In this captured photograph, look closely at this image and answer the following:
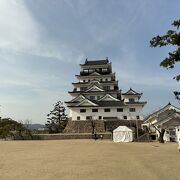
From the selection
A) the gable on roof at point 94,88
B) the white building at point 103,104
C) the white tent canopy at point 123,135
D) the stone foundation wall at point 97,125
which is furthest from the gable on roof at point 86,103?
the white tent canopy at point 123,135

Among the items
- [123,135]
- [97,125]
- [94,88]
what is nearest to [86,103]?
[97,125]

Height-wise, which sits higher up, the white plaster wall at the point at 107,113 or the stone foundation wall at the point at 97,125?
the white plaster wall at the point at 107,113

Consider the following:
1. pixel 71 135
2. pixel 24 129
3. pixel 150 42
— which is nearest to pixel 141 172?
pixel 150 42

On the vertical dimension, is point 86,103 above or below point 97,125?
above

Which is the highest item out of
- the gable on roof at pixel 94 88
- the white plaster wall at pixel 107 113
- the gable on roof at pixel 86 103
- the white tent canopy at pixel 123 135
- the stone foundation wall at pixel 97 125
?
the gable on roof at pixel 94 88

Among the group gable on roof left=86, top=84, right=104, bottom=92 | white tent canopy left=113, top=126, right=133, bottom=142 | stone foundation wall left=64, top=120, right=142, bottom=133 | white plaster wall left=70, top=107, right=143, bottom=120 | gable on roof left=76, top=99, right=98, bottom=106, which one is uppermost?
gable on roof left=86, top=84, right=104, bottom=92

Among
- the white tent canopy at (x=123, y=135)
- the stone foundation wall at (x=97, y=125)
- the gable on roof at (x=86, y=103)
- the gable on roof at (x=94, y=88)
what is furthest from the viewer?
the gable on roof at (x=94, y=88)

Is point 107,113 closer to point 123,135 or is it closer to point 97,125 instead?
point 97,125

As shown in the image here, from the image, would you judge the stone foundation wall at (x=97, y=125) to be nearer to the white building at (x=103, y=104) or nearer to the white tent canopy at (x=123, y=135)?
the white building at (x=103, y=104)

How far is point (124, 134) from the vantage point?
37.5 m

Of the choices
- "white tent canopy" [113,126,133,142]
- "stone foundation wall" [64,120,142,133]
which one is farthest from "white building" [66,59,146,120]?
"white tent canopy" [113,126,133,142]

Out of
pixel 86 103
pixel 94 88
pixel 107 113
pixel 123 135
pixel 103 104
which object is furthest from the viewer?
pixel 94 88

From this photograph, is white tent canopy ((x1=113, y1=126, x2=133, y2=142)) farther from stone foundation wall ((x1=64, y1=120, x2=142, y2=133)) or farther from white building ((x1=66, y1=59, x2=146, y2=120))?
white building ((x1=66, y1=59, x2=146, y2=120))

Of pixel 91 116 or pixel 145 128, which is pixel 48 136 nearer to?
pixel 91 116
